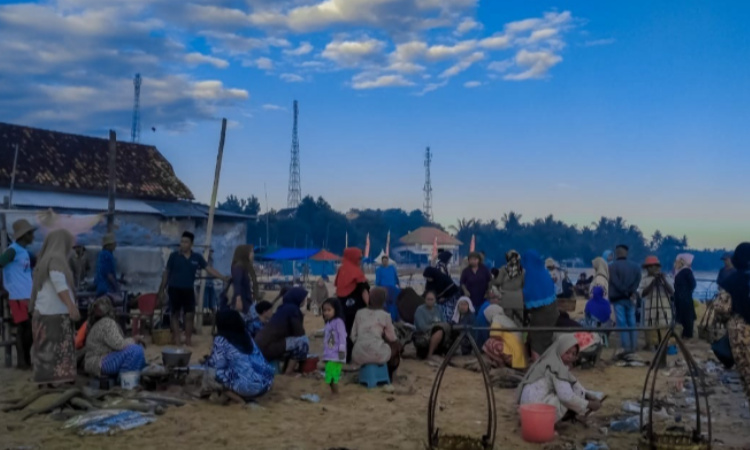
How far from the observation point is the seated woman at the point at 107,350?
7738 millimetres

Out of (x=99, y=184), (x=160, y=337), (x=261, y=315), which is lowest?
(x=160, y=337)

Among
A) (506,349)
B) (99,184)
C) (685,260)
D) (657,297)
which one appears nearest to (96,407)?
(506,349)

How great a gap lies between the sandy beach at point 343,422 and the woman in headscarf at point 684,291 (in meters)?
4.04

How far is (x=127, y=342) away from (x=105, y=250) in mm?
3785

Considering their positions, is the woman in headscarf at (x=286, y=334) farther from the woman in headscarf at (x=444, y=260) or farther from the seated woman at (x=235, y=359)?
the woman in headscarf at (x=444, y=260)

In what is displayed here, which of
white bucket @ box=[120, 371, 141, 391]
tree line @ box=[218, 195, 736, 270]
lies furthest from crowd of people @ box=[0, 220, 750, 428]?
tree line @ box=[218, 195, 736, 270]

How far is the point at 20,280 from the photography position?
878cm

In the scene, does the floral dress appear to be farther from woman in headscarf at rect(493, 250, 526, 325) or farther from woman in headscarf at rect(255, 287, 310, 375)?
woman in headscarf at rect(493, 250, 526, 325)

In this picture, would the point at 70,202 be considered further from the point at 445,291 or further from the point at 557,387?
the point at 557,387

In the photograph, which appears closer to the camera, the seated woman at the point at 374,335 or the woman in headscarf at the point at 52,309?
the woman in headscarf at the point at 52,309

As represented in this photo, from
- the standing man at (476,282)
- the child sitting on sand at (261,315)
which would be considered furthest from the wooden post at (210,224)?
the standing man at (476,282)

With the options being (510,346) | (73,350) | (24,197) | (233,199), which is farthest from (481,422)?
(233,199)

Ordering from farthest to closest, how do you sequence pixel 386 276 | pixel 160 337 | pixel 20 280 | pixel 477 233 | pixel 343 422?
pixel 477 233 → pixel 386 276 → pixel 160 337 → pixel 20 280 → pixel 343 422

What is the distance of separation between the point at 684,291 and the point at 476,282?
156 inches
